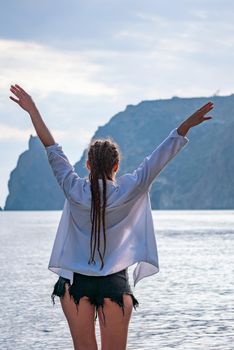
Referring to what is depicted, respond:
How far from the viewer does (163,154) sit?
4656mm

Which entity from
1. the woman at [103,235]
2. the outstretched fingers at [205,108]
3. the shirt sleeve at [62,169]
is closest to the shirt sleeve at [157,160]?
the woman at [103,235]

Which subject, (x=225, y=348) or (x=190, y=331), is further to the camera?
(x=190, y=331)

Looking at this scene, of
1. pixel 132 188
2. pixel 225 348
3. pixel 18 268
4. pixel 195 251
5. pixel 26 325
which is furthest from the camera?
pixel 195 251

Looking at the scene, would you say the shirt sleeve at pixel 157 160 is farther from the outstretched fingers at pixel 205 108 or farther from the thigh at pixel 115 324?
the thigh at pixel 115 324

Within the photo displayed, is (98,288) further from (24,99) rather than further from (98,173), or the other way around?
(24,99)

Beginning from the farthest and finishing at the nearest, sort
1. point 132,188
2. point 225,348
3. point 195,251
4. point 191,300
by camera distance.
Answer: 1. point 195,251
2. point 191,300
3. point 225,348
4. point 132,188

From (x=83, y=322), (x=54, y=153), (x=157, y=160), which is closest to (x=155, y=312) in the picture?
(x=83, y=322)

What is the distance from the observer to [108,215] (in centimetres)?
478

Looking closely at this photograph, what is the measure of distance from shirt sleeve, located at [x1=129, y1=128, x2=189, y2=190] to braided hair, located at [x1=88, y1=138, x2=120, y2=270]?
7.6 inches

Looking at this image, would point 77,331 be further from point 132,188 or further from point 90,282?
point 132,188

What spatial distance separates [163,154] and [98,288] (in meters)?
0.83

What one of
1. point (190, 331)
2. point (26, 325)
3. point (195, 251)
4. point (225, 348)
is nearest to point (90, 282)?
point (225, 348)

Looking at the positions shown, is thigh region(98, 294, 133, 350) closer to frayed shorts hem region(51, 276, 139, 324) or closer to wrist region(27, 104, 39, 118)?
frayed shorts hem region(51, 276, 139, 324)

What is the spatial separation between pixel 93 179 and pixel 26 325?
39.3ft
